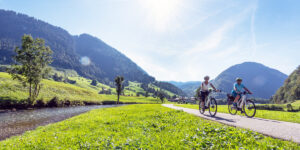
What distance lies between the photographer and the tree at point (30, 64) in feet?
149

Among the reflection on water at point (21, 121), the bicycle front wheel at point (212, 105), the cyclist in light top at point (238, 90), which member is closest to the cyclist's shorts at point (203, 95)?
the bicycle front wheel at point (212, 105)

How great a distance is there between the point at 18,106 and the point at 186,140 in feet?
168

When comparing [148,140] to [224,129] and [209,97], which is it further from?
[209,97]

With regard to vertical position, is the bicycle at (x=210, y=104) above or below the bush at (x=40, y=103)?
above

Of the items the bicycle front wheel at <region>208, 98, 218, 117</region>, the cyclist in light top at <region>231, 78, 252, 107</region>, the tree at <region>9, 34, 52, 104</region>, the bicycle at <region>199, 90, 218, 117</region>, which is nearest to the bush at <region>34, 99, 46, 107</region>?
the tree at <region>9, 34, 52, 104</region>

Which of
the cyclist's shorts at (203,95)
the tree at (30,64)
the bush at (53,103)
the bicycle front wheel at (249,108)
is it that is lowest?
the bush at (53,103)

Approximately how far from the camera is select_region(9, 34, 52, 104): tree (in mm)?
45500

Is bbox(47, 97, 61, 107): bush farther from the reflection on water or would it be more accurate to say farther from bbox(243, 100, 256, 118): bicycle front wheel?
bbox(243, 100, 256, 118): bicycle front wheel

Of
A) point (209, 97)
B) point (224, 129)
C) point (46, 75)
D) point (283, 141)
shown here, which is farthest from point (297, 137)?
point (46, 75)

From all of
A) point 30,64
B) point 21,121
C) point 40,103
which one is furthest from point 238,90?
point 30,64

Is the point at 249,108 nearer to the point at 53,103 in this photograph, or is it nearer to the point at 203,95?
the point at 203,95

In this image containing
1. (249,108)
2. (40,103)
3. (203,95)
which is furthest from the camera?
(40,103)

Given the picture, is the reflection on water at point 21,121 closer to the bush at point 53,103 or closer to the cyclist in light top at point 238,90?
the bush at point 53,103

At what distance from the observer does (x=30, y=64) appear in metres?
47.3
